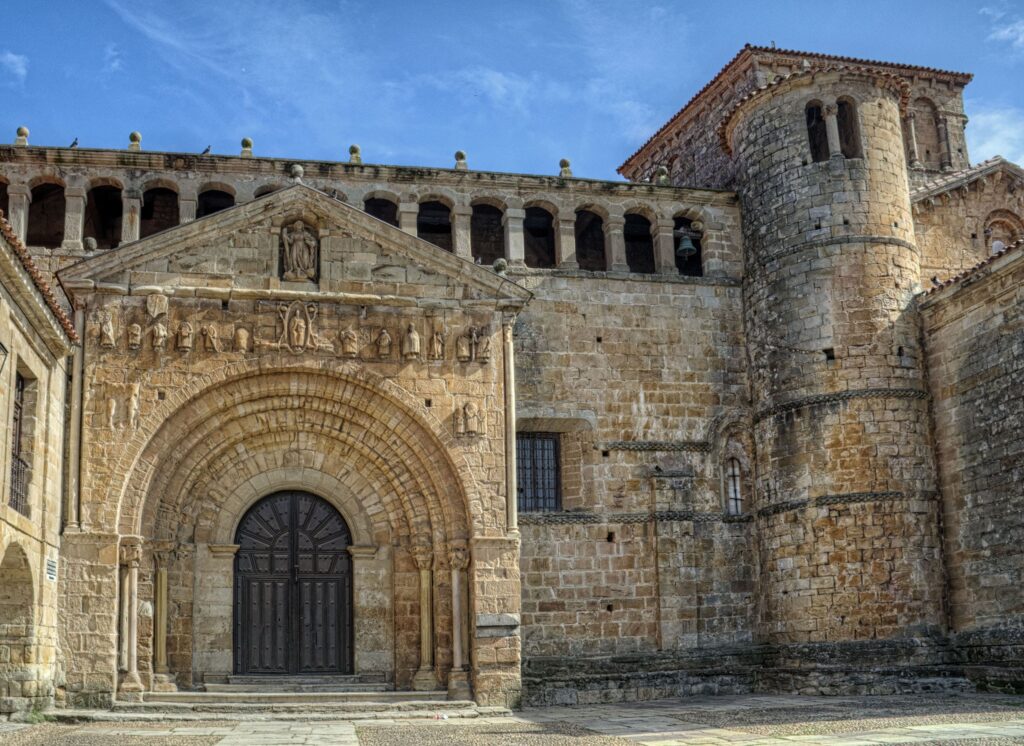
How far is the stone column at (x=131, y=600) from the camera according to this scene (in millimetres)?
17594

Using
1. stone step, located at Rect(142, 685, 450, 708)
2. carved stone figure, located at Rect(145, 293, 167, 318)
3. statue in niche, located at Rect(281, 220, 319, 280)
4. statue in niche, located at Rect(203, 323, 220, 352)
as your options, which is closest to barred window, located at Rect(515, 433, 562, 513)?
stone step, located at Rect(142, 685, 450, 708)

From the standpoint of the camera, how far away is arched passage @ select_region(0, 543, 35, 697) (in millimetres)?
16078

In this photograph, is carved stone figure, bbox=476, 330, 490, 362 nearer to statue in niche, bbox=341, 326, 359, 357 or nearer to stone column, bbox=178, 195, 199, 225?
statue in niche, bbox=341, 326, 359, 357

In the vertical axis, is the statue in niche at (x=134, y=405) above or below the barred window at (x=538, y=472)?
above

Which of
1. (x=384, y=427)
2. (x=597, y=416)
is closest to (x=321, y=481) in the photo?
(x=384, y=427)

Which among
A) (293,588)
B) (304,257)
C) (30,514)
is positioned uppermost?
(304,257)

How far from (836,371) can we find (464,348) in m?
6.48

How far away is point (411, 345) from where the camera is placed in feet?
63.0

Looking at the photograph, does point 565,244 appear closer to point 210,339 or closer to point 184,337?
point 210,339

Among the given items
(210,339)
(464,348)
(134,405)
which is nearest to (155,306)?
(210,339)

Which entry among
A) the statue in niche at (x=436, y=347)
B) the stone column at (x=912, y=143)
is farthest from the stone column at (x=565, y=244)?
the stone column at (x=912, y=143)

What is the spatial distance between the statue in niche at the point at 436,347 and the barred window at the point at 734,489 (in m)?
6.05

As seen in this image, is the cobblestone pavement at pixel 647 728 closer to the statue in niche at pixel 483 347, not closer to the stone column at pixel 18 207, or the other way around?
the statue in niche at pixel 483 347

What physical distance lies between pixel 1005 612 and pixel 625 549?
6109mm
